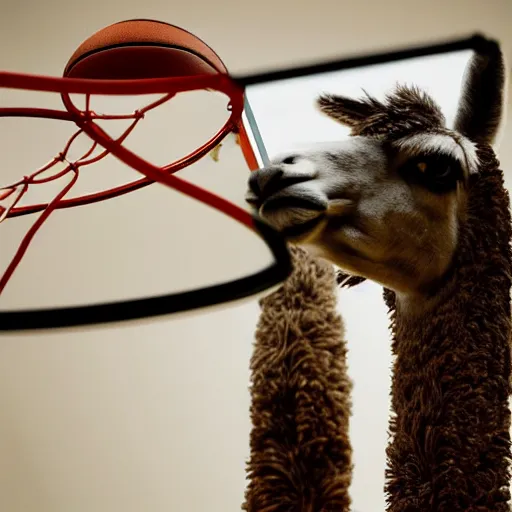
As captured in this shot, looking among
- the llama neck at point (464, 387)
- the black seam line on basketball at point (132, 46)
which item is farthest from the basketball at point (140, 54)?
the llama neck at point (464, 387)

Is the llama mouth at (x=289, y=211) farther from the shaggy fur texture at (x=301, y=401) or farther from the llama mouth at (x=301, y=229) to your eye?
the shaggy fur texture at (x=301, y=401)

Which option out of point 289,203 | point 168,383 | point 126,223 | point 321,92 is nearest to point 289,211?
point 289,203

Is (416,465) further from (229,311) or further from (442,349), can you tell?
(229,311)

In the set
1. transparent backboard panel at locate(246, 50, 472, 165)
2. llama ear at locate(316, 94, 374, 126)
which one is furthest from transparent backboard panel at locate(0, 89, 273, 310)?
llama ear at locate(316, 94, 374, 126)

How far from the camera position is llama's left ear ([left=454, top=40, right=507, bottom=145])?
710 mm

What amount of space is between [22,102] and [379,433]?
117cm

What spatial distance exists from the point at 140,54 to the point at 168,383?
0.77 metres

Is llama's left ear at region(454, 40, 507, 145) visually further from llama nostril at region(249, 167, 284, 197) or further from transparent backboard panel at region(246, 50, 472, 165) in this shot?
llama nostril at region(249, 167, 284, 197)

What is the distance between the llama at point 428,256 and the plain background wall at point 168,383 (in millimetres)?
336

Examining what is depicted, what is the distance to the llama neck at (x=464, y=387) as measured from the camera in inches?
24.0

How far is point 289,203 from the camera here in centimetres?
60

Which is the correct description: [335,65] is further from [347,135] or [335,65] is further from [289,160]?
[347,135]

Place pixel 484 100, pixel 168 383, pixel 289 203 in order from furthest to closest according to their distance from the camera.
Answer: pixel 168 383 → pixel 484 100 → pixel 289 203

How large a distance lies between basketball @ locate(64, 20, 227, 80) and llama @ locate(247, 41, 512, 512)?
0.48 ft
